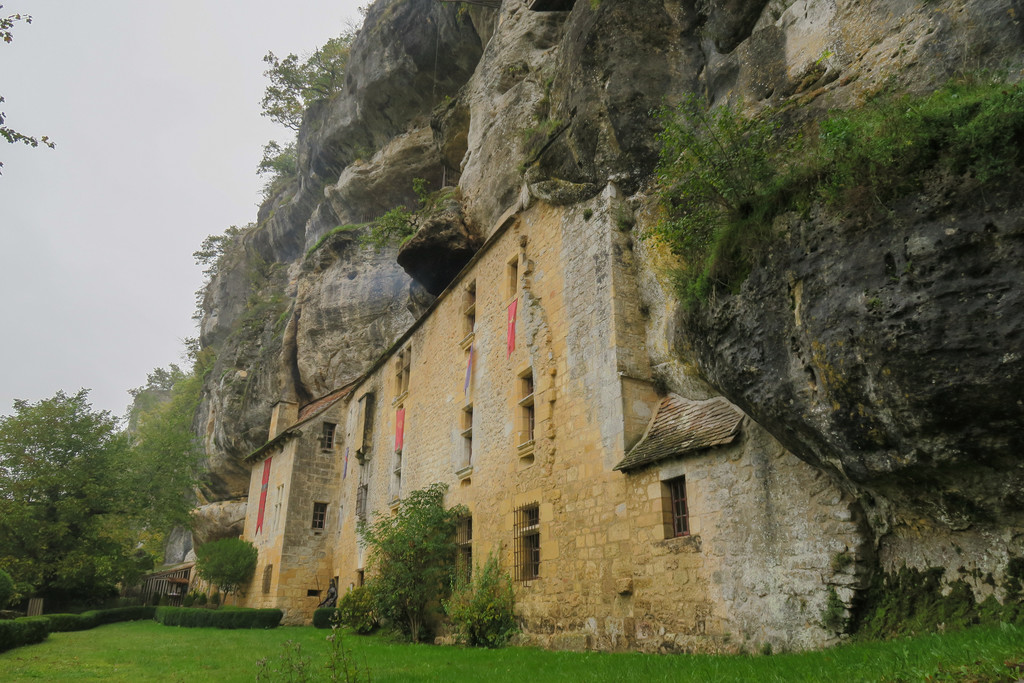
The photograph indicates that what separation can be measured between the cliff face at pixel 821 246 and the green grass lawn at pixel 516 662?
1.28 metres

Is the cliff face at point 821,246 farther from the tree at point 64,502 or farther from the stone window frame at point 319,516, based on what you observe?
the tree at point 64,502

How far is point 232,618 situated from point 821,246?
787 inches

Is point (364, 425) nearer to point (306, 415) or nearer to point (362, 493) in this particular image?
point (362, 493)

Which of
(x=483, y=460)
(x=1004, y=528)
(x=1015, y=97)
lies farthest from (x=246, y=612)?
(x=1015, y=97)

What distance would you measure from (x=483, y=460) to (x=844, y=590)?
Answer: 8345mm

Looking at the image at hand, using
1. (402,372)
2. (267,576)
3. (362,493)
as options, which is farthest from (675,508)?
(267,576)

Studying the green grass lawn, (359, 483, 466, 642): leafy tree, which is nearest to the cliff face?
the green grass lawn

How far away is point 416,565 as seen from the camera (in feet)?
44.3

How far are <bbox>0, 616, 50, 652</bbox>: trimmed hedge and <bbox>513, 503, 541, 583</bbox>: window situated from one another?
9886 millimetres

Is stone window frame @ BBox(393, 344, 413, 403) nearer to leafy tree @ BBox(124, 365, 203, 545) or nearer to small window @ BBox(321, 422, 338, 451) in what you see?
small window @ BBox(321, 422, 338, 451)

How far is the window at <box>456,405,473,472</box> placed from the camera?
14.6 meters

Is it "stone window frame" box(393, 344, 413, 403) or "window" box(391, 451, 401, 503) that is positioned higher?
"stone window frame" box(393, 344, 413, 403)

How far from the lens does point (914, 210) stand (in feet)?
17.1

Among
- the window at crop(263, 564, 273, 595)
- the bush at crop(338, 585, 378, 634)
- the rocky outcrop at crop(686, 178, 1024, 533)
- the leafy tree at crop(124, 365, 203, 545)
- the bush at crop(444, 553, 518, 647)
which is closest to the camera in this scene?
the rocky outcrop at crop(686, 178, 1024, 533)
